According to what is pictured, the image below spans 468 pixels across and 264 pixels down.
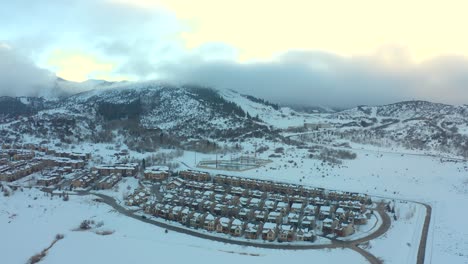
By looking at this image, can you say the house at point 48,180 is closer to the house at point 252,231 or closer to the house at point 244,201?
the house at point 244,201

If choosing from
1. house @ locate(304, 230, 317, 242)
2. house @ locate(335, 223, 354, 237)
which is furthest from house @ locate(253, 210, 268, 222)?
house @ locate(335, 223, 354, 237)

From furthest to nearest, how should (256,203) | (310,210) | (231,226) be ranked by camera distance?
1. (256,203)
2. (310,210)
3. (231,226)

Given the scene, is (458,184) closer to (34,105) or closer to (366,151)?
(366,151)

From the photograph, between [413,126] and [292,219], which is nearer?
[292,219]

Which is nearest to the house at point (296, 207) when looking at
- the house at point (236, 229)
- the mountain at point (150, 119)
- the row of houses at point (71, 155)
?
the house at point (236, 229)

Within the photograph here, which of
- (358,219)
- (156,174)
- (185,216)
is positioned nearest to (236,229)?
(185,216)

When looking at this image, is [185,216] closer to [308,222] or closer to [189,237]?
[189,237]

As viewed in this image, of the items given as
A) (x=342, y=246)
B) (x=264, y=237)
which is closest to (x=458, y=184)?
(x=342, y=246)
